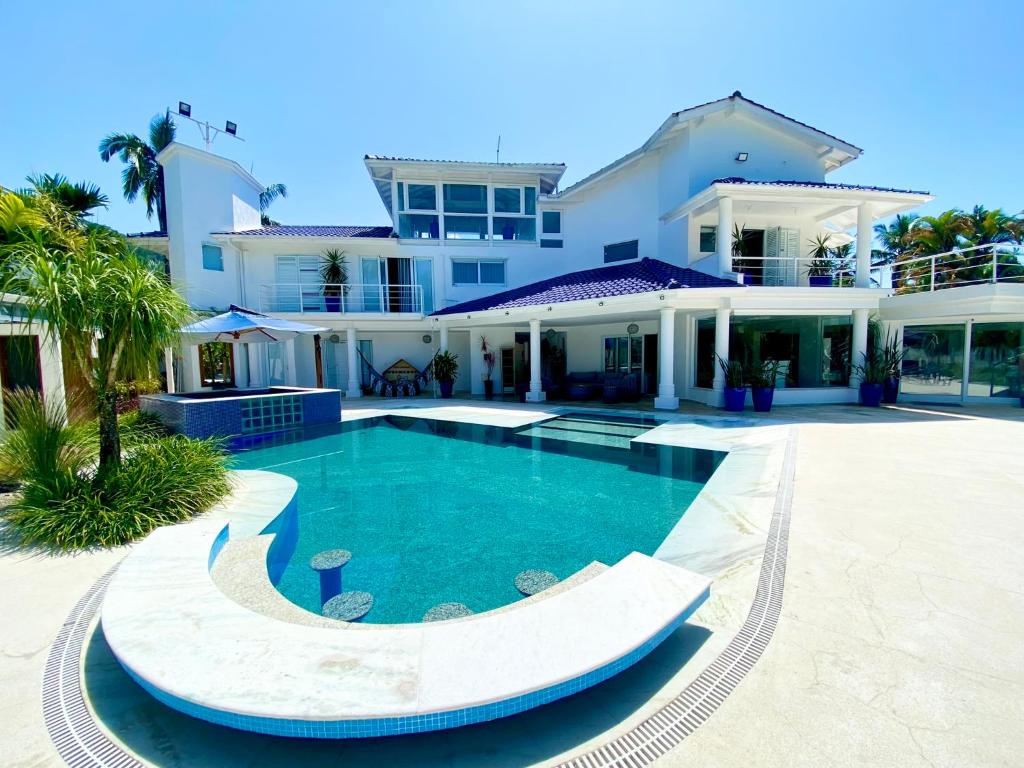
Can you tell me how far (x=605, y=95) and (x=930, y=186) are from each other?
10517mm

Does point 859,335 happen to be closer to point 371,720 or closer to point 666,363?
point 666,363

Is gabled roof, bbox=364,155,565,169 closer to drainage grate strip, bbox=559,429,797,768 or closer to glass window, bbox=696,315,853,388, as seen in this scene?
glass window, bbox=696,315,853,388

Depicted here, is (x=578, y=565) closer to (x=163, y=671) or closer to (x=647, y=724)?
(x=647, y=724)

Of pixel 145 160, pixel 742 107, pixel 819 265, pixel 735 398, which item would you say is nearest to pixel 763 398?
pixel 735 398

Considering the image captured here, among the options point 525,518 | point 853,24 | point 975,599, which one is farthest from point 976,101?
point 525,518

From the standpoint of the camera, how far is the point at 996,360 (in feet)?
46.1

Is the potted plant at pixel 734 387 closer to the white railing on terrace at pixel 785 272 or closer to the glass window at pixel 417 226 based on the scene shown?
the white railing on terrace at pixel 785 272

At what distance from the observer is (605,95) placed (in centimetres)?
1395

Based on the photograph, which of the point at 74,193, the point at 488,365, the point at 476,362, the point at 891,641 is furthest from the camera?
the point at 488,365

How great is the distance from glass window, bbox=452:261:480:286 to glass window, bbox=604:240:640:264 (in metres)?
5.65

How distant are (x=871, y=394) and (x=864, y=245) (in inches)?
178

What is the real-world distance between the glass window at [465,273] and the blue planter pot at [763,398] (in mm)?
12008

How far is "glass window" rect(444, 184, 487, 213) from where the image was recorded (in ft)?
62.1

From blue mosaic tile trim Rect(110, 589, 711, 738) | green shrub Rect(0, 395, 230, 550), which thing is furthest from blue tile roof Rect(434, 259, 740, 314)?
blue mosaic tile trim Rect(110, 589, 711, 738)
